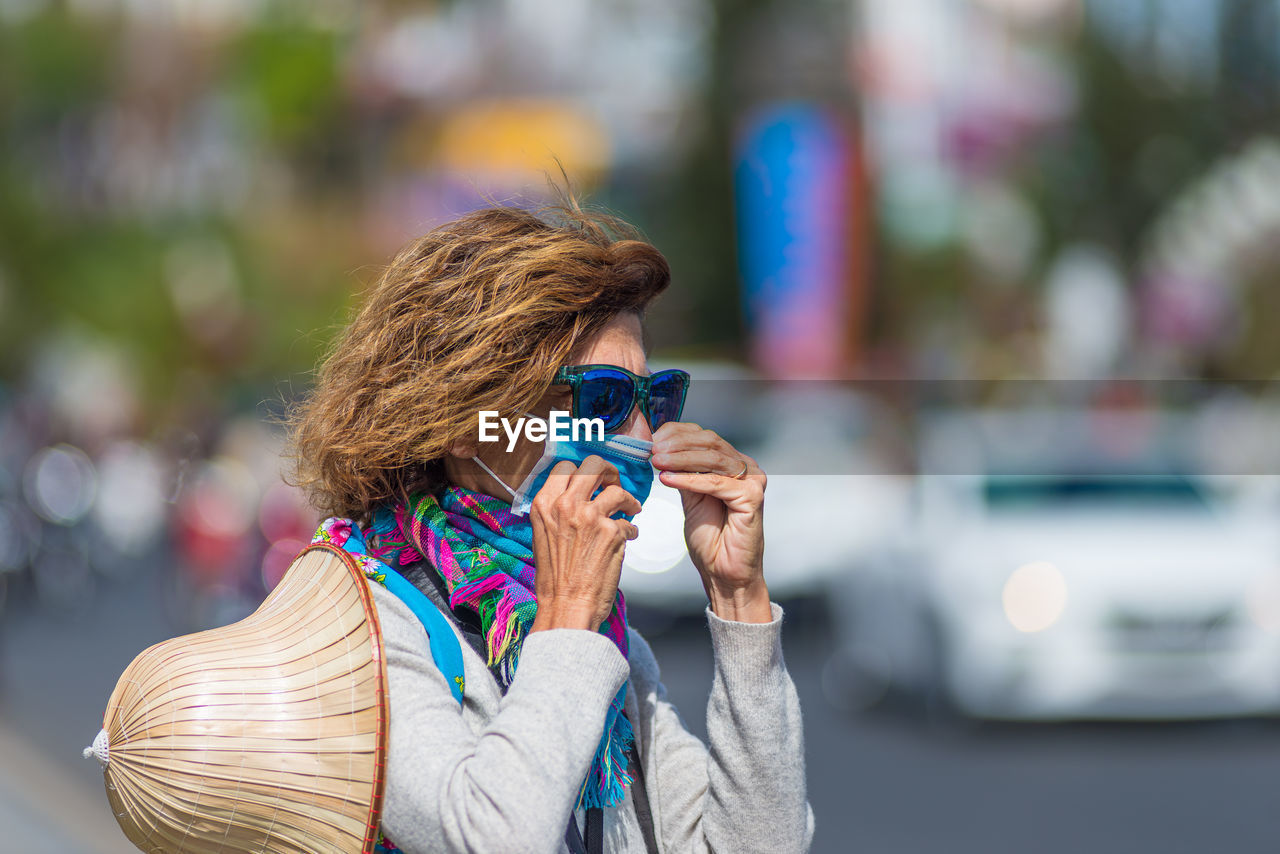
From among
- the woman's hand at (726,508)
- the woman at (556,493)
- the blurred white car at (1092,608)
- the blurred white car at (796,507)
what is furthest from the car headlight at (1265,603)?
the woman's hand at (726,508)

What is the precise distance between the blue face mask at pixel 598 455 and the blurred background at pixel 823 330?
52cm

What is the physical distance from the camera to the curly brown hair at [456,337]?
195 cm

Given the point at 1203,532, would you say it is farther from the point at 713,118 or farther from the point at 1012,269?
the point at 713,118

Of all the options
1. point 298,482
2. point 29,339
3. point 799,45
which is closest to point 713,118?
point 799,45

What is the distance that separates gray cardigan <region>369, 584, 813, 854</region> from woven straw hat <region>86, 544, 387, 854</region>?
5 cm

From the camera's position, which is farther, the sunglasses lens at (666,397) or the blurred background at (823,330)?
the blurred background at (823,330)

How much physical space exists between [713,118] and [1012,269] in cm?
804

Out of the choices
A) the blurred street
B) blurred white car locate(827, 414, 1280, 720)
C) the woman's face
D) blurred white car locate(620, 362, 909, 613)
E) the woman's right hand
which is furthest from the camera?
blurred white car locate(620, 362, 909, 613)

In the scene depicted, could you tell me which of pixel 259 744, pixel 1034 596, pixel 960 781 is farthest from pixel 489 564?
pixel 1034 596

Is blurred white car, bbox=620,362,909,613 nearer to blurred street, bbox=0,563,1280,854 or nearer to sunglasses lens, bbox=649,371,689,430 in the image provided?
blurred street, bbox=0,563,1280,854

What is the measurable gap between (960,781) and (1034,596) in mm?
1195

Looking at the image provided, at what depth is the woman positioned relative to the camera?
6.16 ft

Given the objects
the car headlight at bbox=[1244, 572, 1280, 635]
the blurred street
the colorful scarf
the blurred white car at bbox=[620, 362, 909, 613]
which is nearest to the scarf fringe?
the colorful scarf

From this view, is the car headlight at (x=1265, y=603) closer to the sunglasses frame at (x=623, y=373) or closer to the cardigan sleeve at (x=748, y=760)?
the cardigan sleeve at (x=748, y=760)
